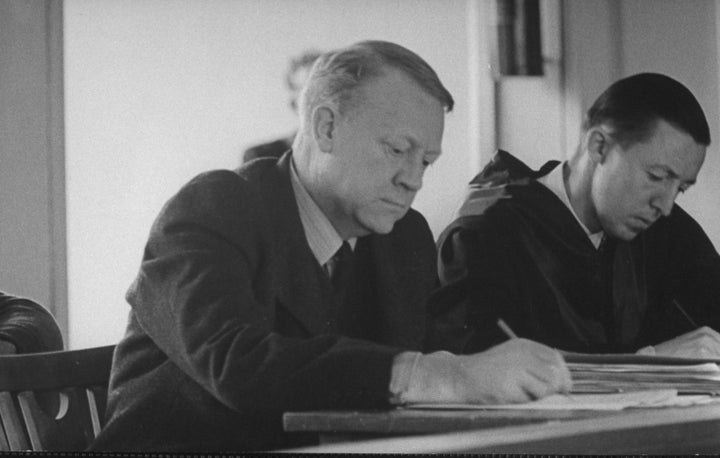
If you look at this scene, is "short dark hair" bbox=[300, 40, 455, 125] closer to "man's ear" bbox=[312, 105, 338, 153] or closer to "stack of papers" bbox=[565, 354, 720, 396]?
"man's ear" bbox=[312, 105, 338, 153]

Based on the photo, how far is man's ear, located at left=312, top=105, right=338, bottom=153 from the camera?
1.68 m

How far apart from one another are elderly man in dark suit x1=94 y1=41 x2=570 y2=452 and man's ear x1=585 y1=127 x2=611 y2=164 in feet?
0.75

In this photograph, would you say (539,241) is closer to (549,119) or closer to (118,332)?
(549,119)

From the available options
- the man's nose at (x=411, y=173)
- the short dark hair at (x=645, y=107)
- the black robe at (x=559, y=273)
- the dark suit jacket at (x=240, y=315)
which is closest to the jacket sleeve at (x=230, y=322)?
the dark suit jacket at (x=240, y=315)

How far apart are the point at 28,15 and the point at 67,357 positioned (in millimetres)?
590

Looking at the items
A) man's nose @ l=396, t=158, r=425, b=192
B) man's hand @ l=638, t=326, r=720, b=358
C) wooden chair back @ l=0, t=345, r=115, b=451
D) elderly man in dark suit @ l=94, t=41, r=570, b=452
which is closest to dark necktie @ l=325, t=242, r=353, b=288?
elderly man in dark suit @ l=94, t=41, r=570, b=452

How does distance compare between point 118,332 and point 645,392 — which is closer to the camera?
point 645,392

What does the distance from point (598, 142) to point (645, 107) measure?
0.09 m

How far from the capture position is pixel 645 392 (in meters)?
1.31

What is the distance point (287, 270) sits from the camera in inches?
63.2

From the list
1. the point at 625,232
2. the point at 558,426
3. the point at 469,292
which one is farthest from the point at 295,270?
the point at 558,426

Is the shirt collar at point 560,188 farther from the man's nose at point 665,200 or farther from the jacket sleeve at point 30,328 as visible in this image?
the jacket sleeve at point 30,328

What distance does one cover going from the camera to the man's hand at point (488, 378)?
1.26m

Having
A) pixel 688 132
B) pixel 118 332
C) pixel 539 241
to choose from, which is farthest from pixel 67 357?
pixel 688 132
